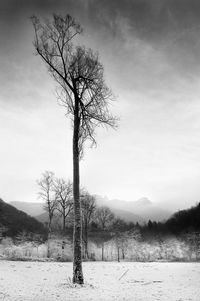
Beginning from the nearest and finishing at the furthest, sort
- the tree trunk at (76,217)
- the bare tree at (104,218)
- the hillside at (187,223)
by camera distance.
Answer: the tree trunk at (76,217) < the bare tree at (104,218) < the hillside at (187,223)

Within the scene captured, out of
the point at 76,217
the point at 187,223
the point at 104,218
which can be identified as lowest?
the point at 76,217

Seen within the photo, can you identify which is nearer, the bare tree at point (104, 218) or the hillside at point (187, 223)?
the bare tree at point (104, 218)

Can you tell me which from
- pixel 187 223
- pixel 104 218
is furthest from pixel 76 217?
pixel 187 223

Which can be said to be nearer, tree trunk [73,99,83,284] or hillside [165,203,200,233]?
tree trunk [73,99,83,284]

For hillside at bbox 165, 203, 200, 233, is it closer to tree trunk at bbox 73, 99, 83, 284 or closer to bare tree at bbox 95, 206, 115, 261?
bare tree at bbox 95, 206, 115, 261

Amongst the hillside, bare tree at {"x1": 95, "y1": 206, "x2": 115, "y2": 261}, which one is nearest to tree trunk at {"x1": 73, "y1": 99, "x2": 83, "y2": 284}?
bare tree at {"x1": 95, "y1": 206, "x2": 115, "y2": 261}

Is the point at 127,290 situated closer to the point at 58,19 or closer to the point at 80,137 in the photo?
the point at 80,137

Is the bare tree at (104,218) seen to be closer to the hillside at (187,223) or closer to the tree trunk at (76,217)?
the hillside at (187,223)

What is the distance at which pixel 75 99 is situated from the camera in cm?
1645

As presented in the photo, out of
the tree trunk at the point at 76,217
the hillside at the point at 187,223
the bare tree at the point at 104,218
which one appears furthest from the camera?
the hillside at the point at 187,223

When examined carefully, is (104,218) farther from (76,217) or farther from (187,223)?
(76,217)

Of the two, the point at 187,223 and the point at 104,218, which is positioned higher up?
the point at 104,218

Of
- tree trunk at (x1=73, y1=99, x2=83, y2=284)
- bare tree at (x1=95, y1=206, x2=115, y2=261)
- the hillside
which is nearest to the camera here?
tree trunk at (x1=73, y1=99, x2=83, y2=284)

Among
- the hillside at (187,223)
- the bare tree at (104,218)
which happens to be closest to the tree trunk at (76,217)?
the bare tree at (104,218)
